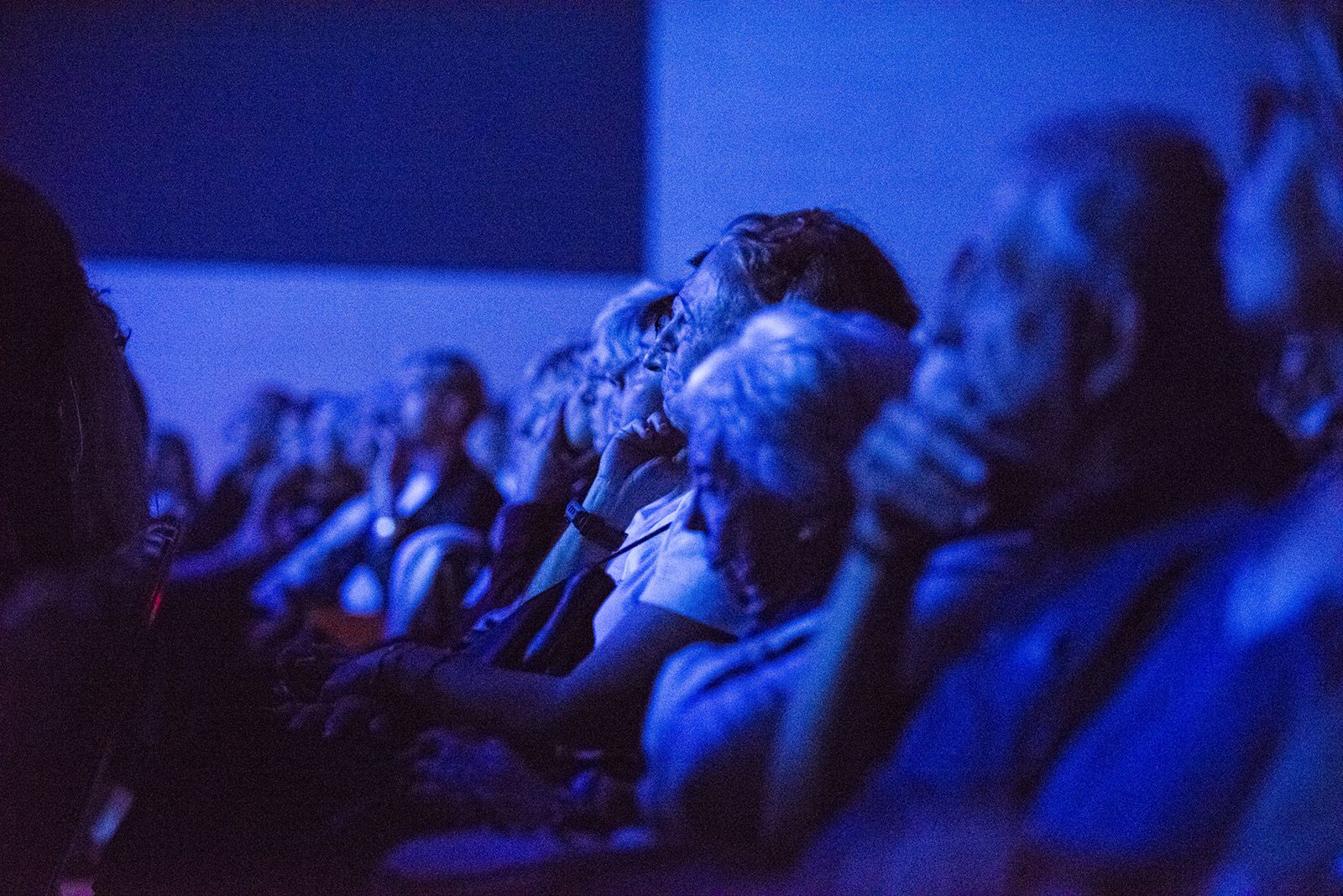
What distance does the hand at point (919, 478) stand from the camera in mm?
1086

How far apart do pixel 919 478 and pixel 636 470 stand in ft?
2.93

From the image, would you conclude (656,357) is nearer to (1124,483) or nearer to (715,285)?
(715,285)

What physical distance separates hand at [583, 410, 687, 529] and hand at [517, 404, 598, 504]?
36 centimetres

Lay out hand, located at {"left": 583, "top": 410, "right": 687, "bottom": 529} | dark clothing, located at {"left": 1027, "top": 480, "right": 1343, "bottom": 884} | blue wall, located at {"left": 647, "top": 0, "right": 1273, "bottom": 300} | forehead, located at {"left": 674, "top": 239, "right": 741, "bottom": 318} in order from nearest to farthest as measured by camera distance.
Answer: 1. dark clothing, located at {"left": 1027, "top": 480, "right": 1343, "bottom": 884}
2. blue wall, located at {"left": 647, "top": 0, "right": 1273, "bottom": 300}
3. forehead, located at {"left": 674, "top": 239, "right": 741, "bottom": 318}
4. hand, located at {"left": 583, "top": 410, "right": 687, "bottom": 529}

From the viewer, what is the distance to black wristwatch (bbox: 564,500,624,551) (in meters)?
1.97

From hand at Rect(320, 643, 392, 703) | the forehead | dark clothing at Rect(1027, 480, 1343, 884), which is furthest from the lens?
hand at Rect(320, 643, 392, 703)

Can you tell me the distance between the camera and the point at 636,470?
194 cm

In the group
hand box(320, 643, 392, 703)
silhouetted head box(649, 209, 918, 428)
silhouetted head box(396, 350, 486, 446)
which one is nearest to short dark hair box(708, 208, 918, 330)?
silhouetted head box(649, 209, 918, 428)

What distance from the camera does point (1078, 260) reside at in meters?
1.04

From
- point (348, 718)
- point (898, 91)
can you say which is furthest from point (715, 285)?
point (348, 718)

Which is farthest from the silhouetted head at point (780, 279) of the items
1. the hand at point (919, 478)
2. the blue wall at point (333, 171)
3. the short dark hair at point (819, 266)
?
the blue wall at point (333, 171)

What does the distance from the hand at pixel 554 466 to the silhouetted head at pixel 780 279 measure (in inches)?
28.4

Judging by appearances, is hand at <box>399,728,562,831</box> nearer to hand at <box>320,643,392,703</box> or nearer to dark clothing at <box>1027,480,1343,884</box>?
hand at <box>320,643,392,703</box>

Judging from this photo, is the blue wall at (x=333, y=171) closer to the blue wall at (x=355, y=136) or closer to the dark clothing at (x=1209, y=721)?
the blue wall at (x=355, y=136)
